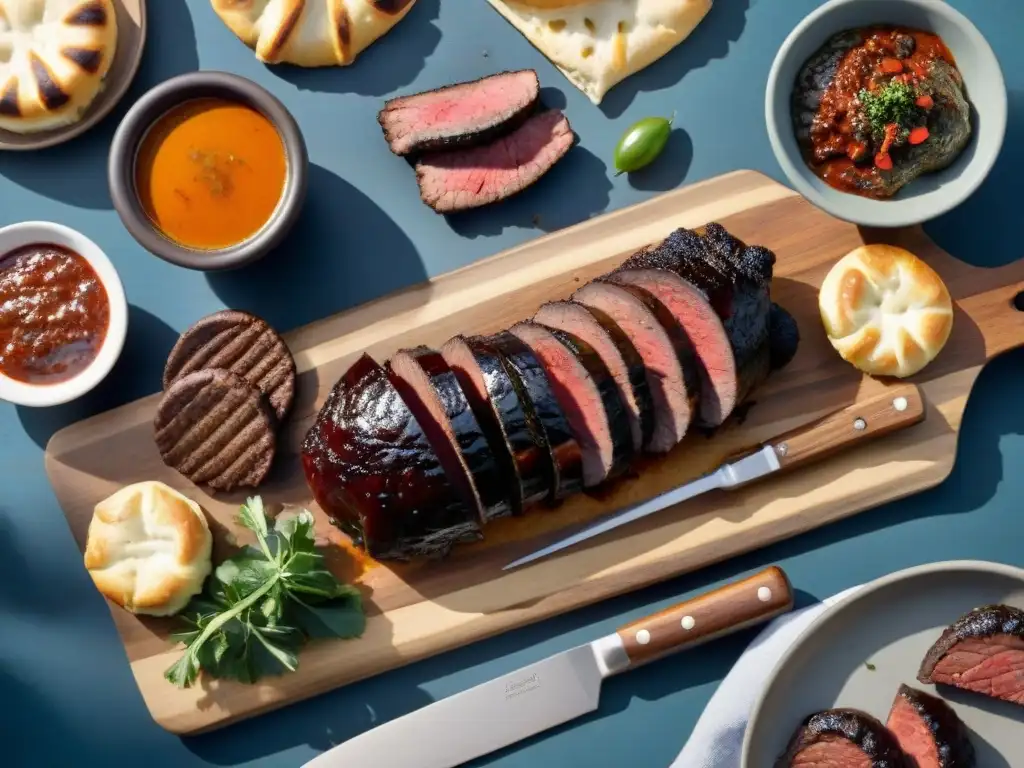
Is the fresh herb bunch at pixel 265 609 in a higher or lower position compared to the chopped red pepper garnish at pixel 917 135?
lower

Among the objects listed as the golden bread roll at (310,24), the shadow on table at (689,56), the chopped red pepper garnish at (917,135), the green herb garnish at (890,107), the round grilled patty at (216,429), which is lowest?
the round grilled patty at (216,429)

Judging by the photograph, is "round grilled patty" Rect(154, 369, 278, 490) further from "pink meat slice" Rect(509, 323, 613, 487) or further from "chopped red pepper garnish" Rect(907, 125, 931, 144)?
"chopped red pepper garnish" Rect(907, 125, 931, 144)

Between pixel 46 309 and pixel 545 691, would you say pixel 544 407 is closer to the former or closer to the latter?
pixel 545 691

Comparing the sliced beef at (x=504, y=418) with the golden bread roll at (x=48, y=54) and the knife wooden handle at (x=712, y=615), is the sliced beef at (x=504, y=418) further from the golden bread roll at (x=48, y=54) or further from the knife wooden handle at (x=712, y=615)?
the golden bread roll at (x=48, y=54)

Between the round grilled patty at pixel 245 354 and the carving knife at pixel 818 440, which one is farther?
the round grilled patty at pixel 245 354

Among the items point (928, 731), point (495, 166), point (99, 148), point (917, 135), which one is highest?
point (99, 148)

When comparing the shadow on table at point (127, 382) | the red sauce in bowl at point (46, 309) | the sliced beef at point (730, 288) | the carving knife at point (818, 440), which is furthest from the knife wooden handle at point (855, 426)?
the red sauce in bowl at point (46, 309)

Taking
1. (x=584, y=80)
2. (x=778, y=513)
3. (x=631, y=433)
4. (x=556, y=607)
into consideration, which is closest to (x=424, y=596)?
(x=556, y=607)

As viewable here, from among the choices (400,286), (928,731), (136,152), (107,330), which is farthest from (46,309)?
(928,731)
